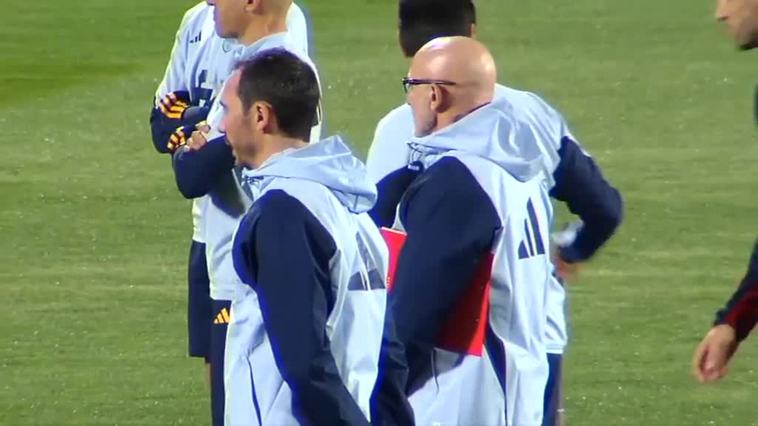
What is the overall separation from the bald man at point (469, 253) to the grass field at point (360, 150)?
9.17 ft

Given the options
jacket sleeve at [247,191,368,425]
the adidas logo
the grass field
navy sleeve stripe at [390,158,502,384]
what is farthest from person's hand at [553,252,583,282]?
the grass field

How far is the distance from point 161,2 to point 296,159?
1711cm

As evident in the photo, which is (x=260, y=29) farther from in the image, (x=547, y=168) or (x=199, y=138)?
(x=547, y=168)

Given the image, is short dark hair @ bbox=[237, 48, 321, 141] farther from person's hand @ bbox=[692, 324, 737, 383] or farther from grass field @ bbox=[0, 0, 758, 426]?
grass field @ bbox=[0, 0, 758, 426]

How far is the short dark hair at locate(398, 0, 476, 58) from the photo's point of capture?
518cm

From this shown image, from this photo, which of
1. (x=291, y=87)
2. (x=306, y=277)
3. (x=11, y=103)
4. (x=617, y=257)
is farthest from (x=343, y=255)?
(x=11, y=103)

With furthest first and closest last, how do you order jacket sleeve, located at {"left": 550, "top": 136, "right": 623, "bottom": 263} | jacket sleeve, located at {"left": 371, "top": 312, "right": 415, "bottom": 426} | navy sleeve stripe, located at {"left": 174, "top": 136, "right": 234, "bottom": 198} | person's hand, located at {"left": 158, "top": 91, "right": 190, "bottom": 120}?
person's hand, located at {"left": 158, "top": 91, "right": 190, "bottom": 120} → navy sleeve stripe, located at {"left": 174, "top": 136, "right": 234, "bottom": 198} → jacket sleeve, located at {"left": 550, "top": 136, "right": 623, "bottom": 263} → jacket sleeve, located at {"left": 371, "top": 312, "right": 415, "bottom": 426}

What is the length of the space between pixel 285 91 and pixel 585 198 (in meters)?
1.30

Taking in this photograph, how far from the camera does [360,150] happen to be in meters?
12.7

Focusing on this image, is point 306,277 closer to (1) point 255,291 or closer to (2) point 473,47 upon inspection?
(1) point 255,291

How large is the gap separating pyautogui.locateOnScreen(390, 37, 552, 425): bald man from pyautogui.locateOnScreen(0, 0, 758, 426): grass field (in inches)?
110

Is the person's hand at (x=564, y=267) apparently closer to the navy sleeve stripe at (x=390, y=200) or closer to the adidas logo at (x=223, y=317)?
the navy sleeve stripe at (x=390, y=200)

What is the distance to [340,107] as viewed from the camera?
567 inches

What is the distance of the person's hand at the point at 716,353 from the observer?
4.27 m
